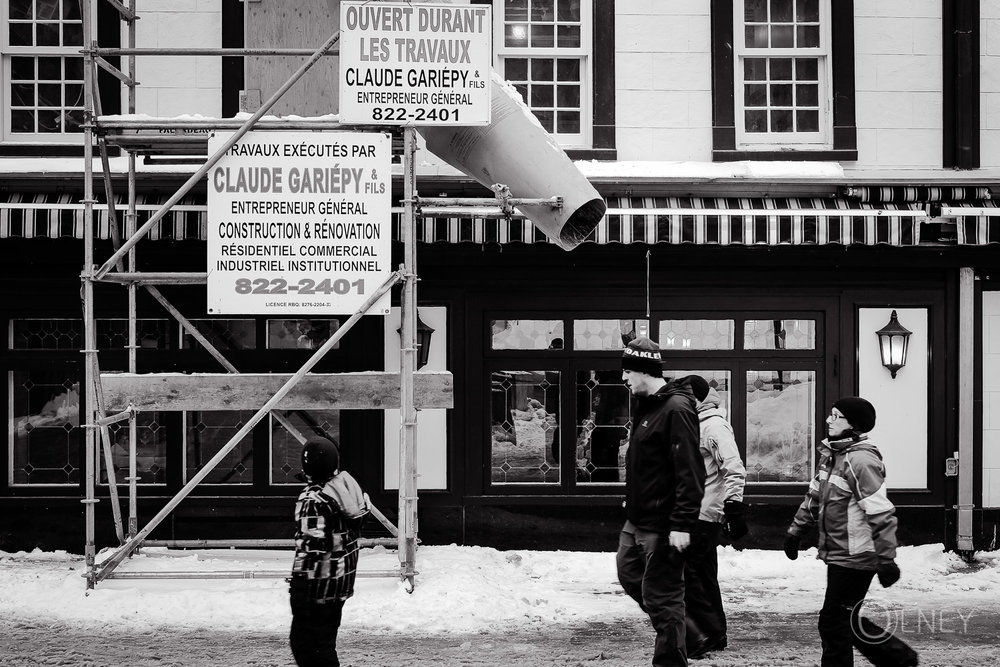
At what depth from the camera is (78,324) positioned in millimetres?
10297

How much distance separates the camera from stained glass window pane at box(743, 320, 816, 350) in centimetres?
1047

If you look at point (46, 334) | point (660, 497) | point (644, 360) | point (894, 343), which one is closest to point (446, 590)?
point (660, 497)

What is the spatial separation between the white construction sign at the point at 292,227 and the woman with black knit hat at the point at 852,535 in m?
3.66

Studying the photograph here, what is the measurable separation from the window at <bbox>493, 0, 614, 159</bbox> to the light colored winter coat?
428 cm

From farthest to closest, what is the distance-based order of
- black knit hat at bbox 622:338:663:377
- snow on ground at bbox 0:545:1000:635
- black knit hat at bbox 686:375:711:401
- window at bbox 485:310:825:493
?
window at bbox 485:310:825:493 → snow on ground at bbox 0:545:1000:635 → black knit hat at bbox 686:375:711:401 → black knit hat at bbox 622:338:663:377

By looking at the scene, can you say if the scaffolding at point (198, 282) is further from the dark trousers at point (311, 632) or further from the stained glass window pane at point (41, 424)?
the dark trousers at point (311, 632)

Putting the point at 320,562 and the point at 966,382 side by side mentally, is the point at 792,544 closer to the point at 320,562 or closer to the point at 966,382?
the point at 320,562

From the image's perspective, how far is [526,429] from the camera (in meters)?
10.5

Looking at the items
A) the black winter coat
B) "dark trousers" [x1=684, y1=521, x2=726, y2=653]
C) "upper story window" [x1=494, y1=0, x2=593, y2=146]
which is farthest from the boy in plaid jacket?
"upper story window" [x1=494, y1=0, x2=593, y2=146]

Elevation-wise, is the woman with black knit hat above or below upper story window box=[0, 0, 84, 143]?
below

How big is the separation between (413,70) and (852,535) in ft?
15.2

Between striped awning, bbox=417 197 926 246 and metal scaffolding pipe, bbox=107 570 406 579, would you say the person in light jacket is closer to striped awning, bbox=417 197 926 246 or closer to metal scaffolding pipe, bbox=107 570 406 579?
metal scaffolding pipe, bbox=107 570 406 579

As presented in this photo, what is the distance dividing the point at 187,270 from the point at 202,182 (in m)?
0.91

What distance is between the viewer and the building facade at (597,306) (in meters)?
10.2
